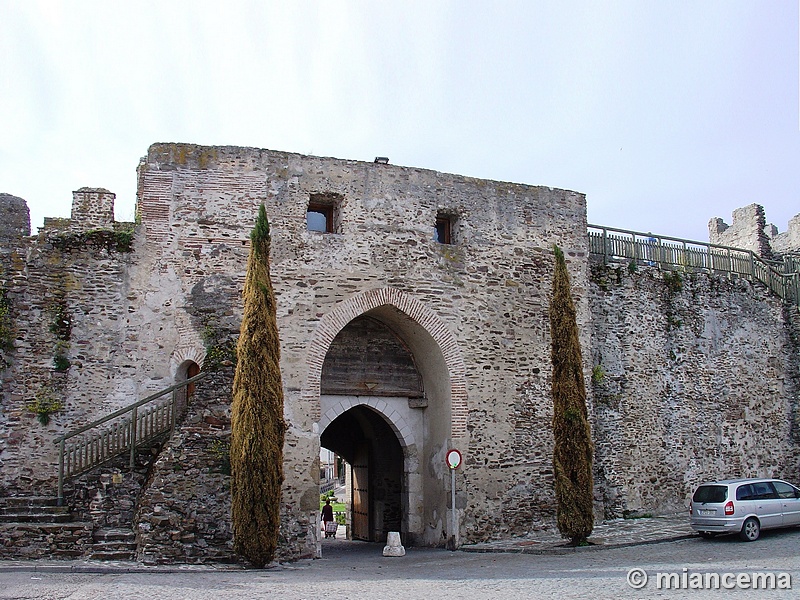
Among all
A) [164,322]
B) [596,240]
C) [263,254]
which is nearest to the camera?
[263,254]

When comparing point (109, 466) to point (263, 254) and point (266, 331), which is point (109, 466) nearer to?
point (266, 331)

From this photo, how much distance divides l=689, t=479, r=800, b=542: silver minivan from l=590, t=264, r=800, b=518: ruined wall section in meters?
2.93

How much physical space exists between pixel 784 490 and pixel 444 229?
813 centimetres

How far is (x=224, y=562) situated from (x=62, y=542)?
236cm

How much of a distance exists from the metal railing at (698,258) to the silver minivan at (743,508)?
19.6 ft

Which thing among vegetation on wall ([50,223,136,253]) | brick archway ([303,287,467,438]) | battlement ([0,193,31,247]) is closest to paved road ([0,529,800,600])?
brick archway ([303,287,467,438])

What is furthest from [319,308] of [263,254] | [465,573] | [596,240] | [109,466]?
[596,240]

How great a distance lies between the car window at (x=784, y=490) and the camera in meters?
14.7

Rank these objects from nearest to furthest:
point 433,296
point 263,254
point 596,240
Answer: point 263,254 < point 433,296 < point 596,240

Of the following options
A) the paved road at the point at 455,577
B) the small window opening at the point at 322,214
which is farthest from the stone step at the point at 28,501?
the small window opening at the point at 322,214

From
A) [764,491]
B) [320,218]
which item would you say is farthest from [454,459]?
[764,491]

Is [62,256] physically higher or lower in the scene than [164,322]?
higher

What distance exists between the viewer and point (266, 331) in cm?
1253

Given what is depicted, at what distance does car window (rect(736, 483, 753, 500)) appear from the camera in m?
14.0
